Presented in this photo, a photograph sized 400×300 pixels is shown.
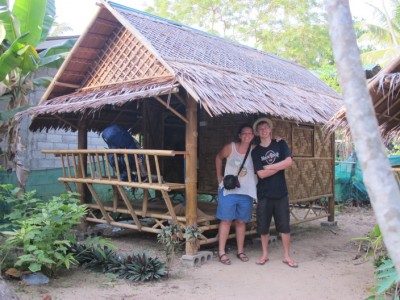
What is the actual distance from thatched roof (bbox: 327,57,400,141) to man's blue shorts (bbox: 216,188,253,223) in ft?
4.74

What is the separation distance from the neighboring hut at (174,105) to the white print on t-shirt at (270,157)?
539 mm

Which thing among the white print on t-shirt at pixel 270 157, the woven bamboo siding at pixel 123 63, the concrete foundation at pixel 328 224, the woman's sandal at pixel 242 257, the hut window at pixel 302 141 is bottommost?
the concrete foundation at pixel 328 224

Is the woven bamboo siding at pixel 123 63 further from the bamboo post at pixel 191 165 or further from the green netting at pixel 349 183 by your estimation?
the green netting at pixel 349 183

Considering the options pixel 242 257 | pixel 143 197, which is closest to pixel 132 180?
pixel 143 197

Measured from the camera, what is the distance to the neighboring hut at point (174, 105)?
556cm

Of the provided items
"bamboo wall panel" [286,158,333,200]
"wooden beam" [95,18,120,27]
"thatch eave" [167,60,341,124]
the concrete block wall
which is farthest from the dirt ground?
"wooden beam" [95,18,120,27]

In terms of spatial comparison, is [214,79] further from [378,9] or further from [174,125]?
[378,9]

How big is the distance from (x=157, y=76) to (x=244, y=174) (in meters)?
1.78

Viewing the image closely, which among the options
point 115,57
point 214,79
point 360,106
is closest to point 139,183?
point 214,79

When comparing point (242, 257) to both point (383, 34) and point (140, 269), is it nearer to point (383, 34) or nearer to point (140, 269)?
point (140, 269)

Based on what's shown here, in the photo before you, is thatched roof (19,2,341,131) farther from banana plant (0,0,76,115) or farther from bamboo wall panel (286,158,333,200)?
bamboo wall panel (286,158,333,200)

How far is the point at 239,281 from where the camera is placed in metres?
4.95

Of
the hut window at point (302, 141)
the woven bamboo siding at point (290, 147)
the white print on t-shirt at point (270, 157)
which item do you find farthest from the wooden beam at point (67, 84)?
the hut window at point (302, 141)

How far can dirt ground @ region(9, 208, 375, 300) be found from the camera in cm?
446
